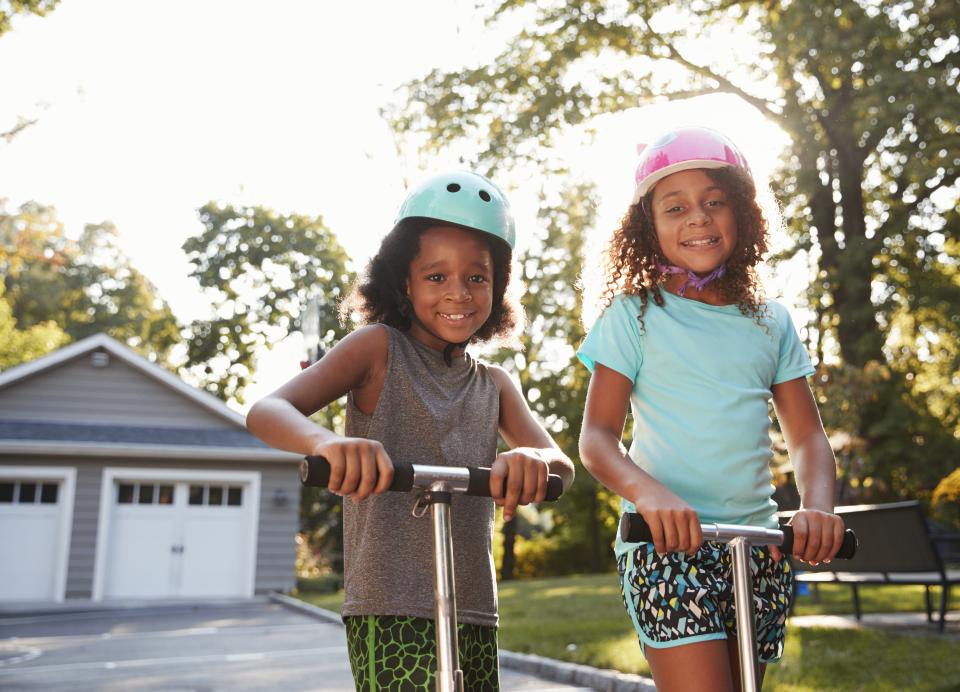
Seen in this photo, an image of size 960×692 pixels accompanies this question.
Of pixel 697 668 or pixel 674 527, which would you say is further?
pixel 697 668

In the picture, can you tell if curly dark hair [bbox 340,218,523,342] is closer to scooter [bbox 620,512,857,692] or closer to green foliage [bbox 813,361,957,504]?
scooter [bbox 620,512,857,692]

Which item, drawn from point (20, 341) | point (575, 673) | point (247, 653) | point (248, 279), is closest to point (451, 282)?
point (575, 673)

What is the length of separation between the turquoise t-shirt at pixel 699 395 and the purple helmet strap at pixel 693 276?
0.05 metres

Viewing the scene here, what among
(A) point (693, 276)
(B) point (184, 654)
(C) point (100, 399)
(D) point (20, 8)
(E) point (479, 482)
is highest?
(D) point (20, 8)

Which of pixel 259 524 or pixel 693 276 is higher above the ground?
pixel 259 524

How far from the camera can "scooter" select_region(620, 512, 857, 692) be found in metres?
1.83

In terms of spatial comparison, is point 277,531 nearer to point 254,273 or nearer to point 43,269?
point 254,273

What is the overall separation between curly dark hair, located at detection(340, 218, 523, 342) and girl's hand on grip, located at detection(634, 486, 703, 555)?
972 millimetres

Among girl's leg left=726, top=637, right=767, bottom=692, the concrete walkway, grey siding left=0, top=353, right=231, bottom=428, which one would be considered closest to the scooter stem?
girl's leg left=726, top=637, right=767, bottom=692

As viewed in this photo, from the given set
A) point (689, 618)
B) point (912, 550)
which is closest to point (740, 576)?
point (689, 618)

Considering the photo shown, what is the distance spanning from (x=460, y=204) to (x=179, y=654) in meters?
9.49

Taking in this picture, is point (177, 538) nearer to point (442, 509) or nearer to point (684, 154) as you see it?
point (684, 154)

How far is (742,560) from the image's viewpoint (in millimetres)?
1894

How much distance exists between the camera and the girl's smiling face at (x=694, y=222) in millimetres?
2428
